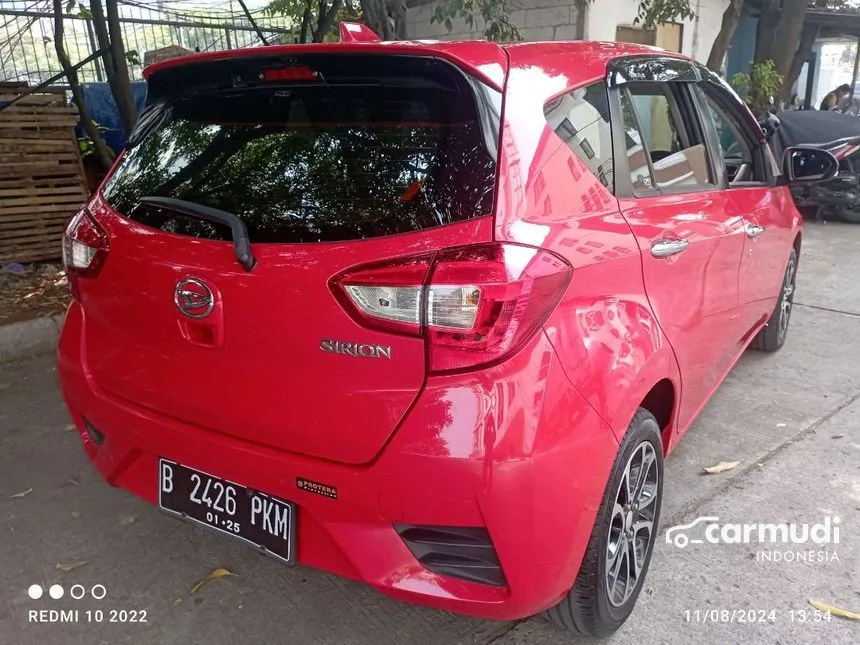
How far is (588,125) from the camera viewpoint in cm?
202

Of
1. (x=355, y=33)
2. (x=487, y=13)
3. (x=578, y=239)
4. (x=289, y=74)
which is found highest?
(x=487, y=13)

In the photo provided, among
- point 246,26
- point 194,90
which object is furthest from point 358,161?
point 246,26

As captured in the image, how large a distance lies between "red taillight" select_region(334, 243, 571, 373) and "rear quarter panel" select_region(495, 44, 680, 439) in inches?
3.4

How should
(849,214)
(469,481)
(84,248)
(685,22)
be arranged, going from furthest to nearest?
(685,22) → (849,214) → (84,248) → (469,481)

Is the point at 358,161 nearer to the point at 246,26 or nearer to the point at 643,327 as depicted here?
the point at 643,327

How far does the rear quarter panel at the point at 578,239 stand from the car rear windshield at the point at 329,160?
9cm

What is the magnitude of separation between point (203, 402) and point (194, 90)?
960 millimetres

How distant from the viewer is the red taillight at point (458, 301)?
1.57 metres

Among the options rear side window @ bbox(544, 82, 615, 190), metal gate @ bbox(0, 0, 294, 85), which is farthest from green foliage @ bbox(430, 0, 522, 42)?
rear side window @ bbox(544, 82, 615, 190)

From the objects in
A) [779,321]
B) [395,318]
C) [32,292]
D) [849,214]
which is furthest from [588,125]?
[849,214]

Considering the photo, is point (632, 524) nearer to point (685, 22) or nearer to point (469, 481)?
point (469, 481)

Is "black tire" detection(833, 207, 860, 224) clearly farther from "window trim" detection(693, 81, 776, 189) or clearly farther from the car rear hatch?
the car rear hatch

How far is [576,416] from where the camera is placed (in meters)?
1.69

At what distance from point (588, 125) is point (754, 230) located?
1.47 meters
